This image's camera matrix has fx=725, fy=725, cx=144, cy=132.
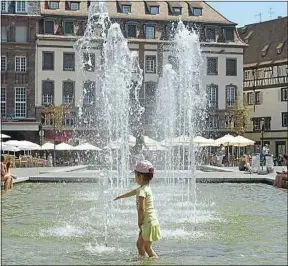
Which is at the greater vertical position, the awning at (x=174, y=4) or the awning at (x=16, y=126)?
the awning at (x=174, y=4)

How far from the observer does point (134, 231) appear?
1312 cm

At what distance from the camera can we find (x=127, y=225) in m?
14.1

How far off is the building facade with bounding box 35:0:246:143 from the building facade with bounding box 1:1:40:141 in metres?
0.80

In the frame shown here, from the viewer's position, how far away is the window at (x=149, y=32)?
6600 centimetres

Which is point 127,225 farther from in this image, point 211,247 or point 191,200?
point 191,200

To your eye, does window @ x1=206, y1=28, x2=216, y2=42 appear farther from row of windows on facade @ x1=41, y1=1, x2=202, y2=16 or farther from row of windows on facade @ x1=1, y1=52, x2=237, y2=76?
row of windows on facade @ x1=41, y1=1, x2=202, y2=16

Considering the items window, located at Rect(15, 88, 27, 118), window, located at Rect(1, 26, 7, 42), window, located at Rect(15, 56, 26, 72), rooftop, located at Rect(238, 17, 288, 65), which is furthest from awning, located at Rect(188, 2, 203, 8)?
window, located at Rect(15, 88, 27, 118)

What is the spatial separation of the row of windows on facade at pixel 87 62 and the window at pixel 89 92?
1468mm

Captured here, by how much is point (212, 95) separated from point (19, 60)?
1778 cm

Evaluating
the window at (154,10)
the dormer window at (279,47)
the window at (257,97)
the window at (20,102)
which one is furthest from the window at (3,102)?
the dormer window at (279,47)

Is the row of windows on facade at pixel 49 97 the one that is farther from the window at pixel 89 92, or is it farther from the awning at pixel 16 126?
the awning at pixel 16 126

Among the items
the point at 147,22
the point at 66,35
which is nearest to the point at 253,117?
the point at 147,22

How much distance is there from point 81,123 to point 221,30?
51.6ft

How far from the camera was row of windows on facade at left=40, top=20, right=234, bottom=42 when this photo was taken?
6406 cm
